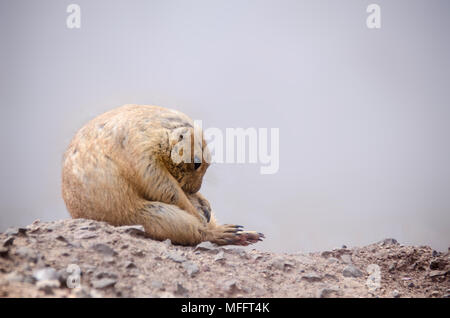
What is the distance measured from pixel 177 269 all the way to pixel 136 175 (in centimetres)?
87

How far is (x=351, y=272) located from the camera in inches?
108

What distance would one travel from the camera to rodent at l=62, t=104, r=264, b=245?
9.44 feet

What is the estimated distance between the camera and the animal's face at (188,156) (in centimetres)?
→ 313

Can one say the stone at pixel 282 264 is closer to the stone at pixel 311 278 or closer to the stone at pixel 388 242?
the stone at pixel 311 278

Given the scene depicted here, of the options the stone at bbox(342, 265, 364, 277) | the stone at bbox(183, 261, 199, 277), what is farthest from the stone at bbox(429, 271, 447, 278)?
the stone at bbox(183, 261, 199, 277)

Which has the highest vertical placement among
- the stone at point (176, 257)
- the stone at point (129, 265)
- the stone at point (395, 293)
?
the stone at point (129, 265)

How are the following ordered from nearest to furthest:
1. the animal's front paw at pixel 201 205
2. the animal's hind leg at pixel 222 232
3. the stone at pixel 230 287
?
the stone at pixel 230 287, the animal's hind leg at pixel 222 232, the animal's front paw at pixel 201 205

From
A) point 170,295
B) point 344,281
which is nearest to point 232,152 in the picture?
point 344,281

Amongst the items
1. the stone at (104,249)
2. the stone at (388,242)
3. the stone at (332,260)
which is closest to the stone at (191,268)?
the stone at (104,249)

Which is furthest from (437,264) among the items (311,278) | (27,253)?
(27,253)

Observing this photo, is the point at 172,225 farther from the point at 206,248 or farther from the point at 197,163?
the point at 197,163

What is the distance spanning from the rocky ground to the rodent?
15 cm
